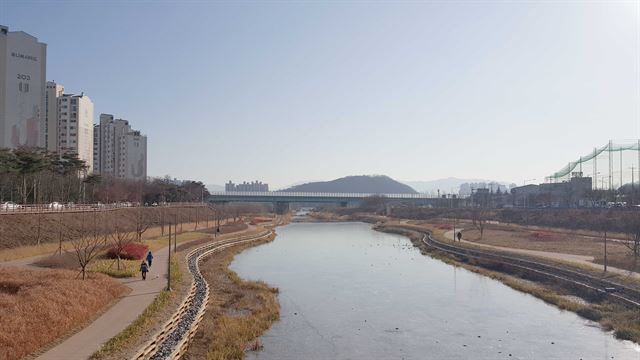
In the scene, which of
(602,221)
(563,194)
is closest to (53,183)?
(602,221)

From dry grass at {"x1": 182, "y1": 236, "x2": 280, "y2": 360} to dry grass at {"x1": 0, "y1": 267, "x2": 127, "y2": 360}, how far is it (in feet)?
13.0

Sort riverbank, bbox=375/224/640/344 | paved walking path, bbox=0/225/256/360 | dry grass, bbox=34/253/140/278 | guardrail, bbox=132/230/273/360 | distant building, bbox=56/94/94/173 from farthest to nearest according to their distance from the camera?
distant building, bbox=56/94/94/173 → dry grass, bbox=34/253/140/278 → riverbank, bbox=375/224/640/344 → guardrail, bbox=132/230/273/360 → paved walking path, bbox=0/225/256/360

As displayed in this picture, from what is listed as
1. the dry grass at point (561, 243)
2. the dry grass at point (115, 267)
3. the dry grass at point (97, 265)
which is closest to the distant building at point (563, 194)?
the dry grass at point (561, 243)

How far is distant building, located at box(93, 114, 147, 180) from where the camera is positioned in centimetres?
13712

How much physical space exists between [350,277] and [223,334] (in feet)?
59.1

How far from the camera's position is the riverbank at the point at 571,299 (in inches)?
855

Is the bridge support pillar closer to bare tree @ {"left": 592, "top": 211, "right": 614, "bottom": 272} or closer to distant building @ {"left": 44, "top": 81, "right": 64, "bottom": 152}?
distant building @ {"left": 44, "top": 81, "right": 64, "bottom": 152}

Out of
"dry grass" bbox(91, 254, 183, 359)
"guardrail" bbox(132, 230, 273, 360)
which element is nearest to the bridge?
"guardrail" bbox(132, 230, 273, 360)

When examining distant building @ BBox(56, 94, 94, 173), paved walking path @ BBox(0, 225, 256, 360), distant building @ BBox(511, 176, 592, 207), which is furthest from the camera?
distant building @ BBox(56, 94, 94, 173)

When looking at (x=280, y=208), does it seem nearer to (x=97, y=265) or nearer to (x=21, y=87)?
(x=21, y=87)

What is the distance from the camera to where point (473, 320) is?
953 inches

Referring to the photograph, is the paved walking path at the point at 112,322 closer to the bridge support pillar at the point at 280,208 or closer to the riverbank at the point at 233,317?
the riverbank at the point at 233,317

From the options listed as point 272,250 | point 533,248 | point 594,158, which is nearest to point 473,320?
point 533,248

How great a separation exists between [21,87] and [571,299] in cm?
9050
